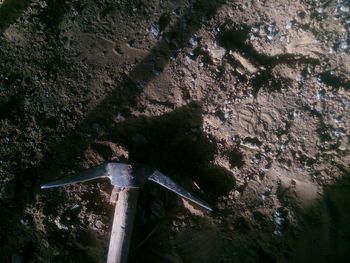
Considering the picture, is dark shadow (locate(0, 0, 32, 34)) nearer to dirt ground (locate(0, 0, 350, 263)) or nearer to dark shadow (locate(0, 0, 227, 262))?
dirt ground (locate(0, 0, 350, 263))

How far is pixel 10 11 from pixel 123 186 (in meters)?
2.39

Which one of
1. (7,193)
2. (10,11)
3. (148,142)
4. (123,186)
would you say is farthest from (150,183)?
(10,11)

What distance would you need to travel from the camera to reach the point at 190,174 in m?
3.52

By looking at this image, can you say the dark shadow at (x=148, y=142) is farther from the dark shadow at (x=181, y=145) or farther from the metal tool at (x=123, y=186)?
the metal tool at (x=123, y=186)

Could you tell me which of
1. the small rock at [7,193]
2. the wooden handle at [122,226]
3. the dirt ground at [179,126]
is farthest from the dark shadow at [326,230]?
the small rock at [7,193]

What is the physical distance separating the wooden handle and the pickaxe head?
4.6 inches

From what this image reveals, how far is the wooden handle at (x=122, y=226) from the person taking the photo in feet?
9.66

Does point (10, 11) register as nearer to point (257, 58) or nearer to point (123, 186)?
point (123, 186)

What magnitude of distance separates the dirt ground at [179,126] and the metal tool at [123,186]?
34 cm

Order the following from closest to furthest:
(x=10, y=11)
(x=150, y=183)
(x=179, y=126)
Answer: (x=150, y=183) → (x=179, y=126) → (x=10, y=11)

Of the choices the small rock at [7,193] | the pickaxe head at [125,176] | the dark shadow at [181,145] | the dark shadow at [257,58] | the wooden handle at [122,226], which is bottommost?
the wooden handle at [122,226]

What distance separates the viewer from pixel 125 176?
2938 millimetres

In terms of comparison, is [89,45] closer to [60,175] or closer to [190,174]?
[60,175]

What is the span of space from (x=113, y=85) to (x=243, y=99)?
1417mm
